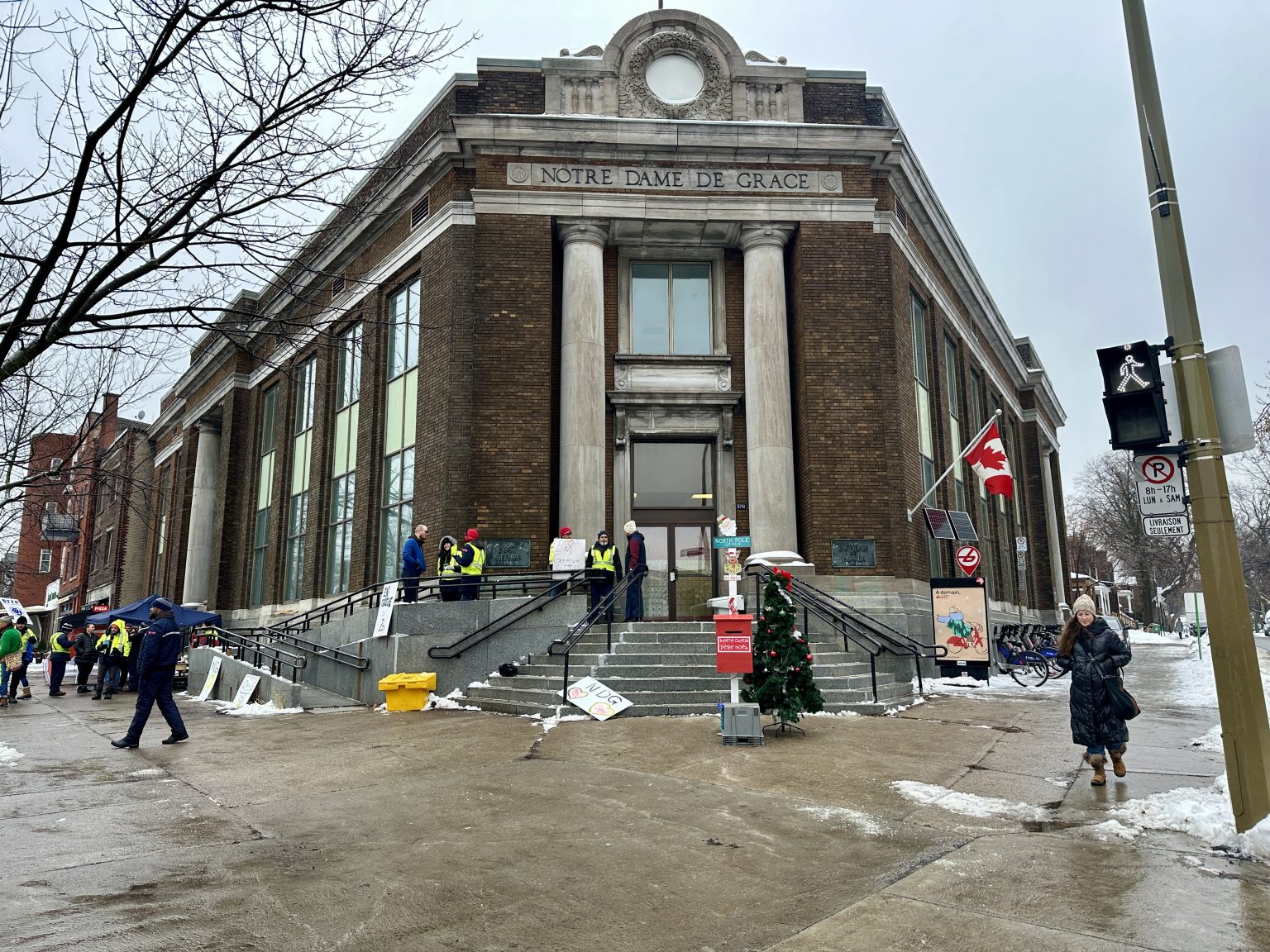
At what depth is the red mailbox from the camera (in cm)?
1027

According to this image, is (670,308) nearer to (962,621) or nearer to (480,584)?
(480,584)

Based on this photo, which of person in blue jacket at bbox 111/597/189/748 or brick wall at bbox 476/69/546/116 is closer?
person in blue jacket at bbox 111/597/189/748

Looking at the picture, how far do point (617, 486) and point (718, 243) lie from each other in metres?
6.26

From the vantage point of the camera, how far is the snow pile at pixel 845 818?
6688 millimetres

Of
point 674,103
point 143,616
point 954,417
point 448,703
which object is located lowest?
point 448,703

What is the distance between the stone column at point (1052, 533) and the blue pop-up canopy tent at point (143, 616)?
106 feet

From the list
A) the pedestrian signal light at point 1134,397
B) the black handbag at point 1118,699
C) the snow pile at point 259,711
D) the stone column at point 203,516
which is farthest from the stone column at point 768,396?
the stone column at point 203,516

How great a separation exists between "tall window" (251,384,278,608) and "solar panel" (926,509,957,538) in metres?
20.7

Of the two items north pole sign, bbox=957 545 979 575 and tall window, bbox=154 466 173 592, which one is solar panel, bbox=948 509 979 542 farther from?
tall window, bbox=154 466 173 592

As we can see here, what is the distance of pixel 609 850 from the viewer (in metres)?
6.13

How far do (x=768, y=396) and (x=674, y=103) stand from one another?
7.29m

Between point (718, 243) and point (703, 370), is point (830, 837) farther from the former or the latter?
point (718, 243)

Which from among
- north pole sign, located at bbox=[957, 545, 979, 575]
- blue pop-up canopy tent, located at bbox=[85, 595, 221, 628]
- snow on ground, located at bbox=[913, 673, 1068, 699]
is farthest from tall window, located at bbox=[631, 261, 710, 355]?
blue pop-up canopy tent, located at bbox=[85, 595, 221, 628]

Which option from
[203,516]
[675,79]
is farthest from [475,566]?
[203,516]
